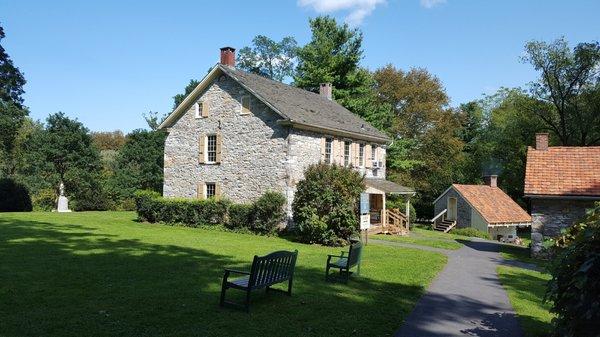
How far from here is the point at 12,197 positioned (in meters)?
29.6

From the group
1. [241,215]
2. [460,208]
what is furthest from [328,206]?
[460,208]

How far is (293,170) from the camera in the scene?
73.7 ft

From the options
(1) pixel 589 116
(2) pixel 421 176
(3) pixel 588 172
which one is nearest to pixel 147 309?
(3) pixel 588 172

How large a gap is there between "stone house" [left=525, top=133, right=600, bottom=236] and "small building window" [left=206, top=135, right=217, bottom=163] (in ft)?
52.0

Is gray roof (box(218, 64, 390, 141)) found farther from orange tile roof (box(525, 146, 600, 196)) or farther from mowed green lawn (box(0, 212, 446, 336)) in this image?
orange tile roof (box(525, 146, 600, 196))

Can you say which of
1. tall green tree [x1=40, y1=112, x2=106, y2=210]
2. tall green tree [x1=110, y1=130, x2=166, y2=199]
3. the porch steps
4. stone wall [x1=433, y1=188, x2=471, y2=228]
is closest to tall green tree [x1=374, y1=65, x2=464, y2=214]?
stone wall [x1=433, y1=188, x2=471, y2=228]

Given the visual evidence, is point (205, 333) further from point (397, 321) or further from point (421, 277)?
point (421, 277)

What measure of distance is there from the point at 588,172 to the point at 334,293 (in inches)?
635

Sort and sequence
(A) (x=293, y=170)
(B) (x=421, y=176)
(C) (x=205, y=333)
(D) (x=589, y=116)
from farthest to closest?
1. (B) (x=421, y=176)
2. (D) (x=589, y=116)
3. (A) (x=293, y=170)
4. (C) (x=205, y=333)

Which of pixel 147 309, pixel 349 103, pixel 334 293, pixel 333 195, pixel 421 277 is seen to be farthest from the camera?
pixel 349 103

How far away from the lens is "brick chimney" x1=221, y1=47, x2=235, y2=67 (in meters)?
25.8

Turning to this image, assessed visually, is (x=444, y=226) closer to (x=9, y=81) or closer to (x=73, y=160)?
(x=73, y=160)

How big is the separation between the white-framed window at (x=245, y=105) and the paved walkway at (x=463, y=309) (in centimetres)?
1335

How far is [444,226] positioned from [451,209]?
215 cm
